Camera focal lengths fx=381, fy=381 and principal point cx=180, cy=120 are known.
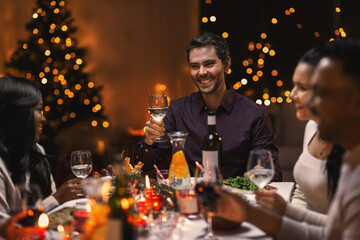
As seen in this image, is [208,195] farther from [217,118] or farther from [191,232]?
[217,118]

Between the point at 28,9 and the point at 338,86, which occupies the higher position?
the point at 28,9

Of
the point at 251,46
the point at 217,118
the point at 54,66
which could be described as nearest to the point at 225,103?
the point at 217,118

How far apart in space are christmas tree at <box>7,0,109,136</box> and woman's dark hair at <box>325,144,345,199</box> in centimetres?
400

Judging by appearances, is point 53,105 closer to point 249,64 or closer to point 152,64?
point 152,64

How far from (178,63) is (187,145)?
4052 mm

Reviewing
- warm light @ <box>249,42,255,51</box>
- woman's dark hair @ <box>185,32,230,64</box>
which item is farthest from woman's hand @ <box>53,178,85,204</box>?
warm light @ <box>249,42,255,51</box>

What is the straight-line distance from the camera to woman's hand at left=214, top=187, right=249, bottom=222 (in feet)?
4.24

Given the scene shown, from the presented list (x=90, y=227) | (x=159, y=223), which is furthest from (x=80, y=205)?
(x=90, y=227)

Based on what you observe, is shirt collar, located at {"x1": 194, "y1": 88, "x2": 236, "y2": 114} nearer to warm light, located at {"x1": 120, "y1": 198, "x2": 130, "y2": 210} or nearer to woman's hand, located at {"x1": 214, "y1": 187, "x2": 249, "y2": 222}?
woman's hand, located at {"x1": 214, "y1": 187, "x2": 249, "y2": 222}

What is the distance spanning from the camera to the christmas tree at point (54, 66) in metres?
5.03

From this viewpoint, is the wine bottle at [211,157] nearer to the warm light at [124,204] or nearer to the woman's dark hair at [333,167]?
the warm light at [124,204]

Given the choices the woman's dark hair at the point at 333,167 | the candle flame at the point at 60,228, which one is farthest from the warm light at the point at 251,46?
the candle flame at the point at 60,228

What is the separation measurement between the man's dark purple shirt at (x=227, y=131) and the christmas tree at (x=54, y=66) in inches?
104

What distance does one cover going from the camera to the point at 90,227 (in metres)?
1.02
